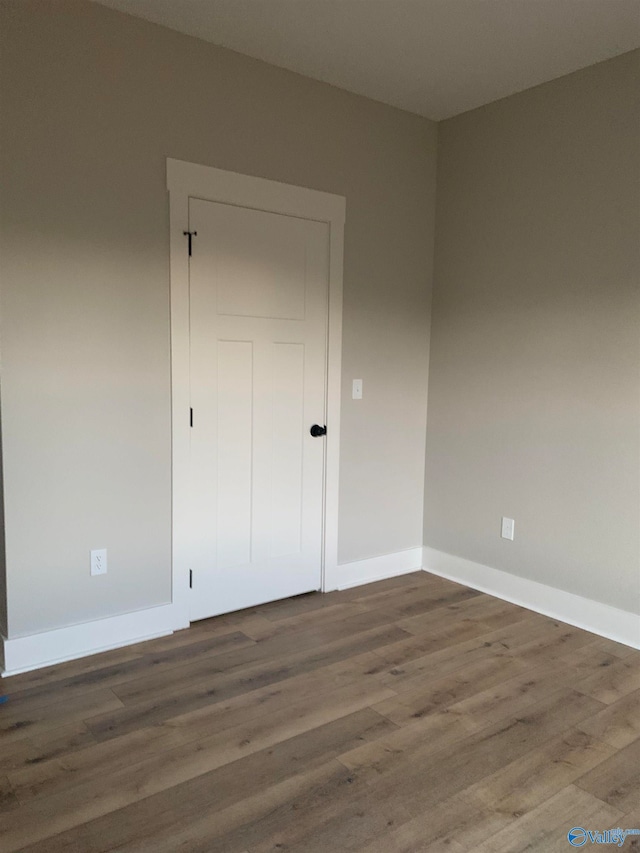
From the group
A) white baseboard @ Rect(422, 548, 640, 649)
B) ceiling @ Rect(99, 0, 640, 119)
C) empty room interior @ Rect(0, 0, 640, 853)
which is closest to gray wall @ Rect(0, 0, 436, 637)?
empty room interior @ Rect(0, 0, 640, 853)

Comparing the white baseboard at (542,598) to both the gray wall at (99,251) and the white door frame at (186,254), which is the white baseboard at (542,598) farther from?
the gray wall at (99,251)

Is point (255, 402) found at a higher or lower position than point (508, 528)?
higher

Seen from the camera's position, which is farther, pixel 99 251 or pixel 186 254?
pixel 186 254

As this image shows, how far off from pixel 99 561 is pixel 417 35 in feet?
8.87

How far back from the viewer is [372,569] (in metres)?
3.85

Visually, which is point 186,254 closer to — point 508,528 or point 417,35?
point 417,35

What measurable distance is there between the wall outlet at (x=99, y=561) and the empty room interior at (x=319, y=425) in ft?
0.08

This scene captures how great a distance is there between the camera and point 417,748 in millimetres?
2193

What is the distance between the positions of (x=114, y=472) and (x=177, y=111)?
64.3 inches

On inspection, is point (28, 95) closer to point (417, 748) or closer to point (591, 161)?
point (591, 161)

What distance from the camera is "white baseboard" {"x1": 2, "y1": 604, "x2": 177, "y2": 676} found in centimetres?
265

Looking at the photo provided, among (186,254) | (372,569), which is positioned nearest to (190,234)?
(186,254)

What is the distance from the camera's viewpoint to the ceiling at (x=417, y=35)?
2.61 meters

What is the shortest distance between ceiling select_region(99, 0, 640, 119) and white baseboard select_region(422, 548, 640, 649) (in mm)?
2584
